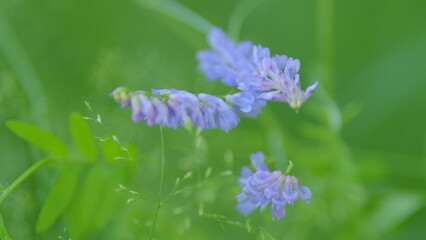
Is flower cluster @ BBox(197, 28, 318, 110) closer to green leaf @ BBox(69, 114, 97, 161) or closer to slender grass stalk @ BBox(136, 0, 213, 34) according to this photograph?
green leaf @ BBox(69, 114, 97, 161)

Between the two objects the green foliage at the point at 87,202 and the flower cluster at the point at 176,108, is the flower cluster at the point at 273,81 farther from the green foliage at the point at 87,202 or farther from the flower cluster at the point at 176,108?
the green foliage at the point at 87,202

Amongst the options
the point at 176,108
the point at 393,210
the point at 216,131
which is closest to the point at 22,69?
the point at 216,131

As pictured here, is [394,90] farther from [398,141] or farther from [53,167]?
[53,167]

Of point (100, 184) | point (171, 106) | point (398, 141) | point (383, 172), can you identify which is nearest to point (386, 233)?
point (383, 172)

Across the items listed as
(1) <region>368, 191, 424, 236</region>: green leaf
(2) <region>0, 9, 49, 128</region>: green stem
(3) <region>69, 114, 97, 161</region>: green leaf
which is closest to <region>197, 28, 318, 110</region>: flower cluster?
(3) <region>69, 114, 97, 161</region>: green leaf

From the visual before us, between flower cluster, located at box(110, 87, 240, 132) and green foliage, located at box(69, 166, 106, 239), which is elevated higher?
flower cluster, located at box(110, 87, 240, 132)

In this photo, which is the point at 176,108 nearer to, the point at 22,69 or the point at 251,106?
the point at 251,106

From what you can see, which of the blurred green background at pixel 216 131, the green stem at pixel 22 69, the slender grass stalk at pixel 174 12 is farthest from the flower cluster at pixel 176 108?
the slender grass stalk at pixel 174 12
